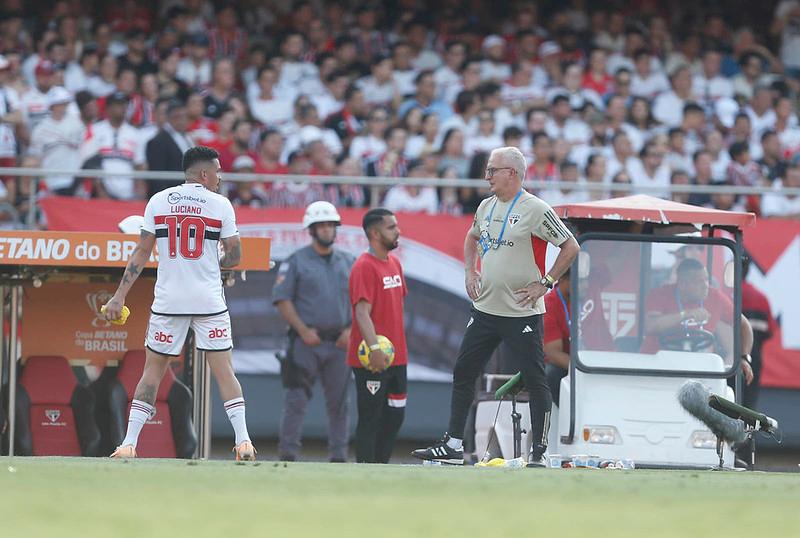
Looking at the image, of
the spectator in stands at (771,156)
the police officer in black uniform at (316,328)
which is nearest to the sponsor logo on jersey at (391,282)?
the police officer in black uniform at (316,328)

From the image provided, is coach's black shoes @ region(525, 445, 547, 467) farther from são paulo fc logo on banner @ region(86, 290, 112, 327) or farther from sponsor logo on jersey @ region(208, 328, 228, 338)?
são paulo fc logo on banner @ region(86, 290, 112, 327)

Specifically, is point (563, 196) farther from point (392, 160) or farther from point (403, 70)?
point (403, 70)

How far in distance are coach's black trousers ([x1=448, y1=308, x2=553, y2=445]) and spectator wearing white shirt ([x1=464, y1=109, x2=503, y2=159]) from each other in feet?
20.1

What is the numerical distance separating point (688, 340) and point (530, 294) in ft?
5.72

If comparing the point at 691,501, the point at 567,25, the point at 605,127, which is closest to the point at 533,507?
the point at 691,501

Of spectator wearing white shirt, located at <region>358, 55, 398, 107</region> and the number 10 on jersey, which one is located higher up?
spectator wearing white shirt, located at <region>358, 55, 398, 107</region>

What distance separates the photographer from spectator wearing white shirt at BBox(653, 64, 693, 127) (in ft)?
58.9

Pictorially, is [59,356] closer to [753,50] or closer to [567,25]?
[567,25]

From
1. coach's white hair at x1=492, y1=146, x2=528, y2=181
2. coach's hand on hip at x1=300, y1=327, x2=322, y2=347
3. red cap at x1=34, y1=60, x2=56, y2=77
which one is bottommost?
coach's hand on hip at x1=300, y1=327, x2=322, y2=347

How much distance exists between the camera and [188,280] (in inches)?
371

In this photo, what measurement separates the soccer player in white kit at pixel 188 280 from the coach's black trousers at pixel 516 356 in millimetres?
1520

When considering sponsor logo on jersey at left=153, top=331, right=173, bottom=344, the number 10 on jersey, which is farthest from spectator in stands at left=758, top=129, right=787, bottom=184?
sponsor logo on jersey at left=153, top=331, right=173, bottom=344

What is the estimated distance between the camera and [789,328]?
47.8 feet

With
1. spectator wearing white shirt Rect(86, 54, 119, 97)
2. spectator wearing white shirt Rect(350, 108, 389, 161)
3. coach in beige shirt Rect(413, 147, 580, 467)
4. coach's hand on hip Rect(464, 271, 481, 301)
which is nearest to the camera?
coach in beige shirt Rect(413, 147, 580, 467)
